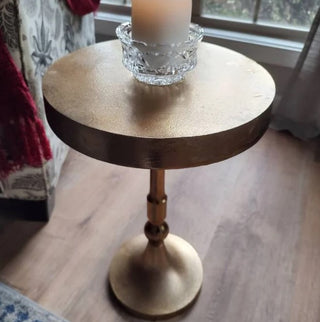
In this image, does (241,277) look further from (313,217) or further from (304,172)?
(304,172)

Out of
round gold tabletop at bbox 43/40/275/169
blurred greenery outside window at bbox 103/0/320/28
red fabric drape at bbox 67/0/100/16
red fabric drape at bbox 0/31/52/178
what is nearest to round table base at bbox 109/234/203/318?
red fabric drape at bbox 0/31/52/178

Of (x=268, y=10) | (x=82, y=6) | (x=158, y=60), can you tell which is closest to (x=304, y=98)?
(x=268, y=10)

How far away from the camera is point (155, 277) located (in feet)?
3.16

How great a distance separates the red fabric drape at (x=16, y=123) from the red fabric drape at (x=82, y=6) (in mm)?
378

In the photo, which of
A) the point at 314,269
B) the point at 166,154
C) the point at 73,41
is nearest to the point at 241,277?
the point at 314,269

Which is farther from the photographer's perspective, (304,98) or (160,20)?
(304,98)

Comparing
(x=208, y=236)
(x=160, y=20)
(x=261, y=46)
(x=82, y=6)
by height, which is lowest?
(x=208, y=236)

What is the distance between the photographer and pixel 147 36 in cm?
67

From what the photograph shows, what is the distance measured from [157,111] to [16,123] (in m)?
0.40

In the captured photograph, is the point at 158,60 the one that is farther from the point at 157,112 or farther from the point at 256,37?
the point at 256,37

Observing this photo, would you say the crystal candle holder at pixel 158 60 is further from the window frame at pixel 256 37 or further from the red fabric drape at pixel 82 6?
the window frame at pixel 256 37

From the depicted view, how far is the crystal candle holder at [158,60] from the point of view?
68cm

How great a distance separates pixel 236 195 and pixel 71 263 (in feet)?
1.81

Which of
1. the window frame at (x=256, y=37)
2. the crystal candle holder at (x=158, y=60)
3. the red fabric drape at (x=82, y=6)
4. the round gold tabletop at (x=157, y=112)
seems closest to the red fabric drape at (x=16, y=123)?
the round gold tabletop at (x=157, y=112)
